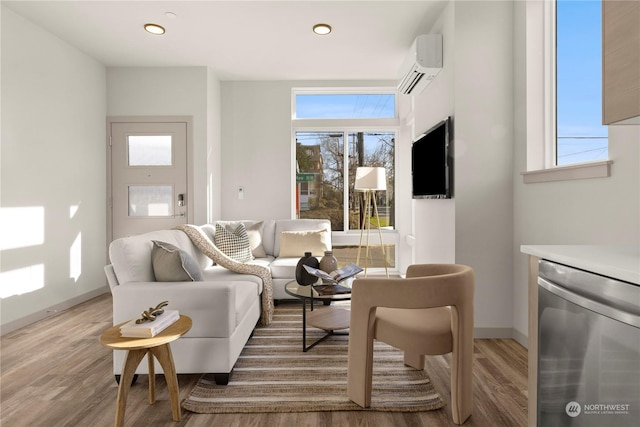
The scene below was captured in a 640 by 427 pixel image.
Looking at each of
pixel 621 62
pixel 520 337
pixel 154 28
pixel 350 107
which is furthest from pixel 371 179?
pixel 621 62

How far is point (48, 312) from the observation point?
3.49 meters

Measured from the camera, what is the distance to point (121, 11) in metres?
3.21

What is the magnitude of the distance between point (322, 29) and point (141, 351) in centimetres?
316

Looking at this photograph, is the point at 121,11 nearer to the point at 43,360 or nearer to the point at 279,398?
the point at 43,360

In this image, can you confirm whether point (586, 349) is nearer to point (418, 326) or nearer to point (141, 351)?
point (418, 326)

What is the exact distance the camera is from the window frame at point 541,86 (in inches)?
100

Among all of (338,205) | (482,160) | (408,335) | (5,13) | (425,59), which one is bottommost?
(408,335)

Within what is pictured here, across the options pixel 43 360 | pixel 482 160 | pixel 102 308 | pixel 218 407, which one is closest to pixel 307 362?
pixel 218 407

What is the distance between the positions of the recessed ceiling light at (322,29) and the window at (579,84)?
1.89 m

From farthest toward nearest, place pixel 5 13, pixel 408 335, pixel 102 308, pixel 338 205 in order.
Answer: pixel 338 205 → pixel 102 308 → pixel 5 13 → pixel 408 335

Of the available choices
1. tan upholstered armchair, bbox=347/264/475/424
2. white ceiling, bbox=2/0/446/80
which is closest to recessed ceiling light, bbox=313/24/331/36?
white ceiling, bbox=2/0/446/80

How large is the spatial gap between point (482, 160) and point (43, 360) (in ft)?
11.4

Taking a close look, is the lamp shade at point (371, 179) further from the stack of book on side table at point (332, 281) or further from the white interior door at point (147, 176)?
the white interior door at point (147, 176)

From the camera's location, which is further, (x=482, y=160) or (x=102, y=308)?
(x=102, y=308)
